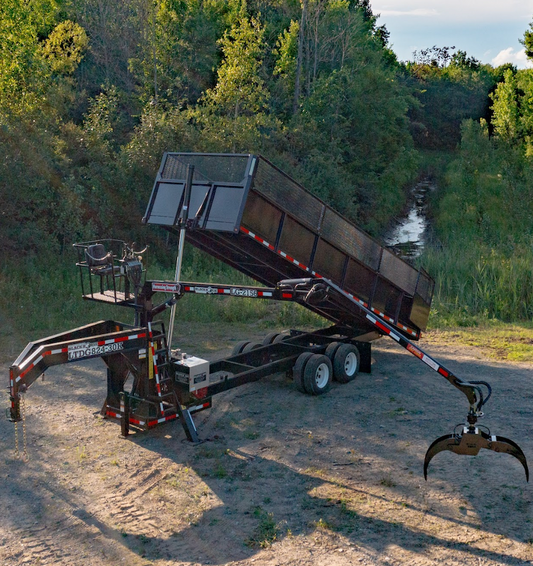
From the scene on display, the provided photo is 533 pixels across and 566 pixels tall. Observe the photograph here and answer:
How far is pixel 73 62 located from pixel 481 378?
2744 cm

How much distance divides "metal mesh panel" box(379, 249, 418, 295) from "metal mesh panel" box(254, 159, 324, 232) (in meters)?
1.69

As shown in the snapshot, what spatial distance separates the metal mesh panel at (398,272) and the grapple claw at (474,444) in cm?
435

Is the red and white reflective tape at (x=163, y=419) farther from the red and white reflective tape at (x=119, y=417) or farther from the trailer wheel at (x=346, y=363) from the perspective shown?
the trailer wheel at (x=346, y=363)

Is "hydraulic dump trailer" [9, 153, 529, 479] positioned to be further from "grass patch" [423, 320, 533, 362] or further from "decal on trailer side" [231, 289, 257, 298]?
"grass patch" [423, 320, 533, 362]

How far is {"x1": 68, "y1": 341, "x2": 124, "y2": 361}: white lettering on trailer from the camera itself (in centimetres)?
653

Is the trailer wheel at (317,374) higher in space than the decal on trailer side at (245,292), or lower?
lower

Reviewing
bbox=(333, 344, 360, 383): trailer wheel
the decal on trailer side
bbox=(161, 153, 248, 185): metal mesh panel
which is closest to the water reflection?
bbox=(333, 344, 360, 383): trailer wheel

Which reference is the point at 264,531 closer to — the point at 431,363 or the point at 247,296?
the point at 431,363

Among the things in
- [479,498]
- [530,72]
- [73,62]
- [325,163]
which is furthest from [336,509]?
[530,72]

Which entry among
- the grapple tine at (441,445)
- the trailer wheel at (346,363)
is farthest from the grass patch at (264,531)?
the trailer wheel at (346,363)

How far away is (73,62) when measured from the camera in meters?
31.5

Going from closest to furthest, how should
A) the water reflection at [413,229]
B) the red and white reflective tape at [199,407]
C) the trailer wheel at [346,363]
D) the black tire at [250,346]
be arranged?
1. the red and white reflective tape at [199,407]
2. the trailer wheel at [346,363]
3. the black tire at [250,346]
4. the water reflection at [413,229]

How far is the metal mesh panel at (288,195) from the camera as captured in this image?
8.72m

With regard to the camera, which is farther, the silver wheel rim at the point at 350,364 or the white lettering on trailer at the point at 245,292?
the silver wheel rim at the point at 350,364
